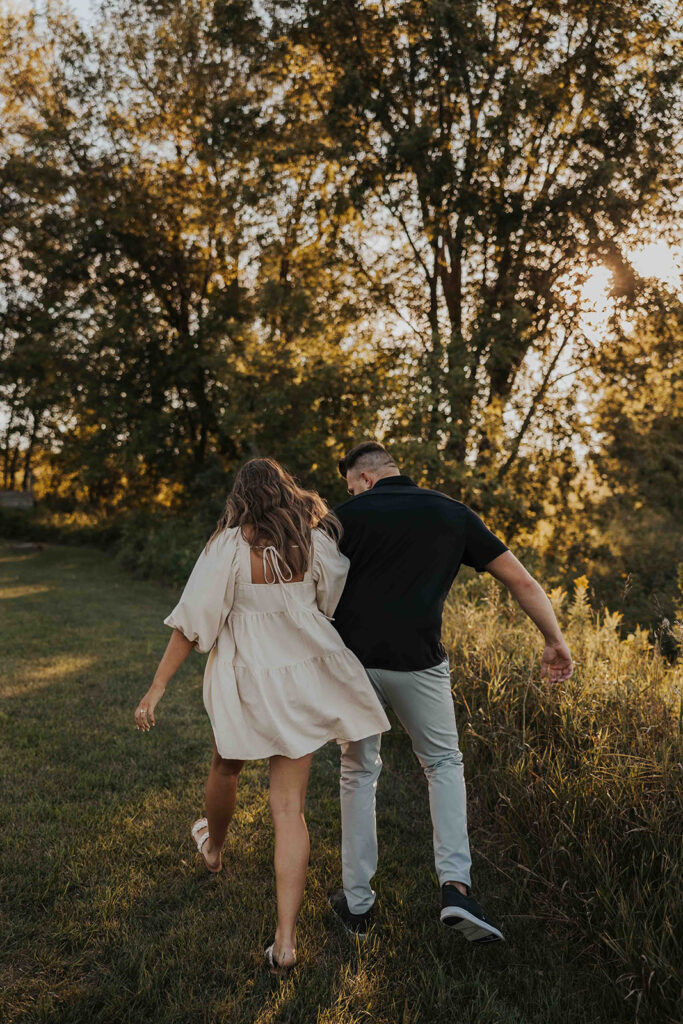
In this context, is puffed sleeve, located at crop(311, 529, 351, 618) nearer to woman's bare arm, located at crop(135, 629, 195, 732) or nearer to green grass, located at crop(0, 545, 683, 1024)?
woman's bare arm, located at crop(135, 629, 195, 732)

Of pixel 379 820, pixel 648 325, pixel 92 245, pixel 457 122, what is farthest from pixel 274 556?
pixel 92 245

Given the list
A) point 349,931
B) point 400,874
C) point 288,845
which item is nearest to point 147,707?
point 288,845

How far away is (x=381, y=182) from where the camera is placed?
13883 mm

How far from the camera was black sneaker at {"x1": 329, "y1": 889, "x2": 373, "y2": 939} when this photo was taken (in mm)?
3283

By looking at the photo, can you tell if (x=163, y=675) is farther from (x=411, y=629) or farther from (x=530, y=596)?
(x=530, y=596)

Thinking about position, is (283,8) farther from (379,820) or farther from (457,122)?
(379,820)

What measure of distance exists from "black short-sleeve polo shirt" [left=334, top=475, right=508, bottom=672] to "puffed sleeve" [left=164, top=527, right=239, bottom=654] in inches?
22.2

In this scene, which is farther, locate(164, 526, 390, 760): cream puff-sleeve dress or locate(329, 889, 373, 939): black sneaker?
locate(329, 889, 373, 939): black sneaker

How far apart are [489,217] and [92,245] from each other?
1140 cm

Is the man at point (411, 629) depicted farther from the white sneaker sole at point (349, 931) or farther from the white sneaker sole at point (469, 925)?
the white sneaker sole at point (469, 925)

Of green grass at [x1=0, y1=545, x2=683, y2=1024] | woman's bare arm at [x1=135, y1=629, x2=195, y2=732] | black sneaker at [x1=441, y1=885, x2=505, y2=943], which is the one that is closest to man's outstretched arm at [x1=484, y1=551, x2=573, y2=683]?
green grass at [x1=0, y1=545, x2=683, y2=1024]

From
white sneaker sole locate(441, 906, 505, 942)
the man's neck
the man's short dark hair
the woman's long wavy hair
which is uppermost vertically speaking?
the man's short dark hair

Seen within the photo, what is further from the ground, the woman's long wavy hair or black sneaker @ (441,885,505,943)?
the woman's long wavy hair

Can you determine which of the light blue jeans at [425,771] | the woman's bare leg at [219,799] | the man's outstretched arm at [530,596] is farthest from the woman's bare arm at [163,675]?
the man's outstretched arm at [530,596]
